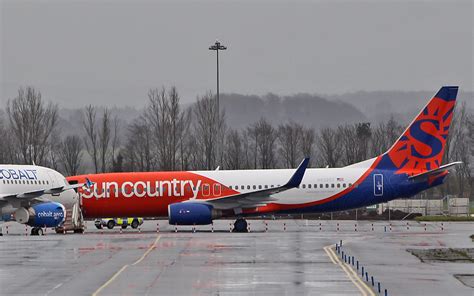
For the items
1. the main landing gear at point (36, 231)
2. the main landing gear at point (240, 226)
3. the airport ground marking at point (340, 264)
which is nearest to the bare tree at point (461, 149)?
the main landing gear at point (240, 226)

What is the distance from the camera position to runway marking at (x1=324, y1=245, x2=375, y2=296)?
23.2 meters

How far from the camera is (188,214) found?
51750 mm

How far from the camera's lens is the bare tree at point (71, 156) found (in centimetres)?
11994

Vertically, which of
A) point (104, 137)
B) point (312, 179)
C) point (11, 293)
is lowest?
point (11, 293)

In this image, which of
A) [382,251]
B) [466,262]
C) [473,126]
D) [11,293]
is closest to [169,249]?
[382,251]

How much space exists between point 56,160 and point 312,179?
7829 centimetres

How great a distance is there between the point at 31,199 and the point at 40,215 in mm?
1334

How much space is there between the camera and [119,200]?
5300cm

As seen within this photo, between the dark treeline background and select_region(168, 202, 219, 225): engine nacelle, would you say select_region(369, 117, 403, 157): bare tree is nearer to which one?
the dark treeline background

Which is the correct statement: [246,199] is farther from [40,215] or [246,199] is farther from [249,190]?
[40,215]

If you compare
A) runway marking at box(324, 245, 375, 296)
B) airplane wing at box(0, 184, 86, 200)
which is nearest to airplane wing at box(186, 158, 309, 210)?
airplane wing at box(0, 184, 86, 200)

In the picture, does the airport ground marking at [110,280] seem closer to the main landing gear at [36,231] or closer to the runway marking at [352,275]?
the runway marking at [352,275]

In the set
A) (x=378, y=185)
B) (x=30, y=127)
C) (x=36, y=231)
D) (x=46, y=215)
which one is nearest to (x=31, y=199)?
(x=46, y=215)

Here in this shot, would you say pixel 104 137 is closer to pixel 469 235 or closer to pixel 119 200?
pixel 119 200
